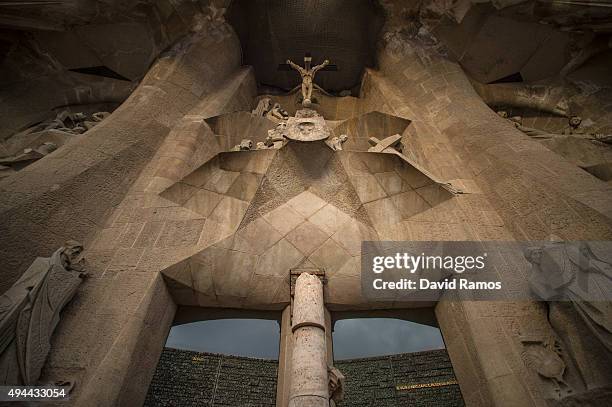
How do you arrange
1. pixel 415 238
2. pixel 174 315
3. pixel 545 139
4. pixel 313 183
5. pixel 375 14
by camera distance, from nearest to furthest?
pixel 174 315 < pixel 415 238 < pixel 313 183 < pixel 545 139 < pixel 375 14

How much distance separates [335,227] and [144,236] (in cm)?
278

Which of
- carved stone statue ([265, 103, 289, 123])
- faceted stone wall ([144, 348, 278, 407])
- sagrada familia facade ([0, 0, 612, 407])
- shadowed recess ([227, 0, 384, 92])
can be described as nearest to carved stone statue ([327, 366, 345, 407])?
sagrada familia facade ([0, 0, 612, 407])

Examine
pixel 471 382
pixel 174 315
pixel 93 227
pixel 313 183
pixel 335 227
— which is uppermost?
pixel 313 183

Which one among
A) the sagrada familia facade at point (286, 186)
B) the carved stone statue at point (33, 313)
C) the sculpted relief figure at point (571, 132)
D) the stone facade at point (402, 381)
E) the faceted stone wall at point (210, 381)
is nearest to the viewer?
the carved stone statue at point (33, 313)

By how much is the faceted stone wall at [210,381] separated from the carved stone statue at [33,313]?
24.9 ft

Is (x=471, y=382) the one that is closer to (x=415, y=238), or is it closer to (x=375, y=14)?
(x=415, y=238)

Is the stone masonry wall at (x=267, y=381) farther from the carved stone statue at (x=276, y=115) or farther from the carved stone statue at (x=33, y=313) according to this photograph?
the carved stone statue at (x=276, y=115)

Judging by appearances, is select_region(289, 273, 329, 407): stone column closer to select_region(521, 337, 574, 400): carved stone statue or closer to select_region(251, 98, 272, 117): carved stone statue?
select_region(521, 337, 574, 400): carved stone statue

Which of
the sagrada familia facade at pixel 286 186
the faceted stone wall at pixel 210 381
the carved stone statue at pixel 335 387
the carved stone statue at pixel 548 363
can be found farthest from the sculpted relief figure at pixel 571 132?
the faceted stone wall at pixel 210 381

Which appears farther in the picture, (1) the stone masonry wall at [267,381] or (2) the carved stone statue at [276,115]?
(1) the stone masonry wall at [267,381]

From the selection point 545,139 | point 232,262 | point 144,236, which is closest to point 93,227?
point 144,236

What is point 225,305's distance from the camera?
4.91 m

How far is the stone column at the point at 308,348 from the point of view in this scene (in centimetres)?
338

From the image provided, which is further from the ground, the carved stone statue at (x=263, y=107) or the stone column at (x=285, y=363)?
the carved stone statue at (x=263, y=107)
